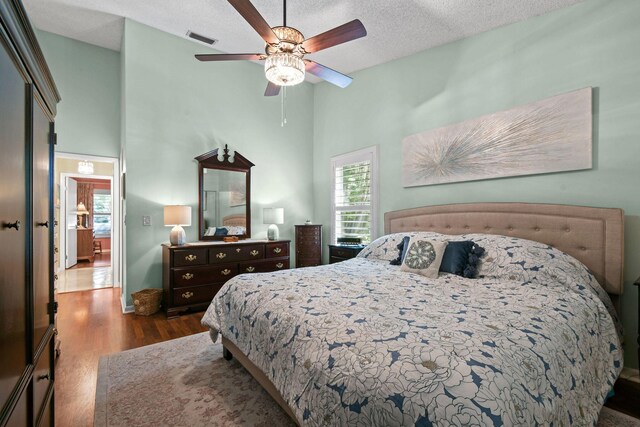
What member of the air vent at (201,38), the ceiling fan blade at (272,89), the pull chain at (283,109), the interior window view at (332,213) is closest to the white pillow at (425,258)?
the interior window view at (332,213)

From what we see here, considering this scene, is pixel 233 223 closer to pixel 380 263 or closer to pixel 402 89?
pixel 380 263

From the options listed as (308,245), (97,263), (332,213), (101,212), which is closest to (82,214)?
(101,212)

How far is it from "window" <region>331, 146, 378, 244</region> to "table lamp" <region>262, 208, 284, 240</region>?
859 millimetres

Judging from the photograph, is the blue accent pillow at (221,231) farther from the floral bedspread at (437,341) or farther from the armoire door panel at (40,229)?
the armoire door panel at (40,229)

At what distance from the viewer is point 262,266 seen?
163 inches

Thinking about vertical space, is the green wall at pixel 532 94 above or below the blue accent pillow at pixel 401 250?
above

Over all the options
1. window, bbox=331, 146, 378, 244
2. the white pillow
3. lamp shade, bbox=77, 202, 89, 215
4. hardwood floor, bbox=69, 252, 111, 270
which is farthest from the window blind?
lamp shade, bbox=77, 202, 89, 215

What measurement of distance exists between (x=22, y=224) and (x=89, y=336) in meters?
2.61

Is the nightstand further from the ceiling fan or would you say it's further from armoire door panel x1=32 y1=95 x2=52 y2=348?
armoire door panel x1=32 y1=95 x2=52 y2=348

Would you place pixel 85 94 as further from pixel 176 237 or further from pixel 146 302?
pixel 146 302

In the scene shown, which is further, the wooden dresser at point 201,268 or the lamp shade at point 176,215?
the lamp shade at point 176,215

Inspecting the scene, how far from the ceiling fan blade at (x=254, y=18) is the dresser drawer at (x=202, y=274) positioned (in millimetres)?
2641

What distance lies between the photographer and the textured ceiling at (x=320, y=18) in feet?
9.29

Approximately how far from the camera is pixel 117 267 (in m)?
5.00
